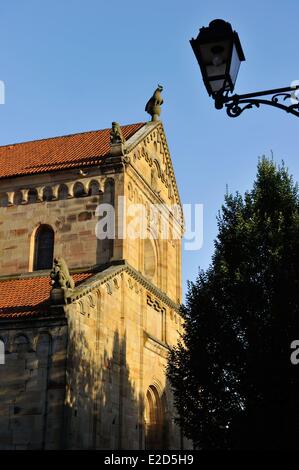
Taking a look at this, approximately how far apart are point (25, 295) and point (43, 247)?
4.82 m

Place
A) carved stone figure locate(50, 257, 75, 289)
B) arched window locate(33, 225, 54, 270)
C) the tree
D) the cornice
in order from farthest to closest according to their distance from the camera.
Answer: arched window locate(33, 225, 54, 270)
the cornice
carved stone figure locate(50, 257, 75, 289)
the tree

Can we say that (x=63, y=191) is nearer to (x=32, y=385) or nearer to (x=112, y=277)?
(x=112, y=277)

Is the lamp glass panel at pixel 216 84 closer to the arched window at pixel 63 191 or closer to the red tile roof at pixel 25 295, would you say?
the red tile roof at pixel 25 295

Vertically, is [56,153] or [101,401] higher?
[56,153]

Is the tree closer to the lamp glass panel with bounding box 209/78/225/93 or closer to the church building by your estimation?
the church building

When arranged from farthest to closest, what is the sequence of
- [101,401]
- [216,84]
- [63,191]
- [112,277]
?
[63,191] → [112,277] → [101,401] → [216,84]

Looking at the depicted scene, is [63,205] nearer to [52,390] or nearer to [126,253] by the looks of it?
[126,253]

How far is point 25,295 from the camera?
67.9ft

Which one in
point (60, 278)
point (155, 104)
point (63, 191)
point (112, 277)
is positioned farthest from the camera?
point (155, 104)

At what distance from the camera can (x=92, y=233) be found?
80.0ft

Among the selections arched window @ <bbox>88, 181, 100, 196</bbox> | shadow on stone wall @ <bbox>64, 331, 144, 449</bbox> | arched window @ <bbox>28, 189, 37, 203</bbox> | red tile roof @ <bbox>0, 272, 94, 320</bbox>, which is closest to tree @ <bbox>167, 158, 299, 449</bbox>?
shadow on stone wall @ <bbox>64, 331, 144, 449</bbox>

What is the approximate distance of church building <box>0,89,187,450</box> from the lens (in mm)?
17688

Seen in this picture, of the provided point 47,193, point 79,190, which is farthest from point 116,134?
point 47,193

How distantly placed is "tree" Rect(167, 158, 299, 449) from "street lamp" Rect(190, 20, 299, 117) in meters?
10.1
